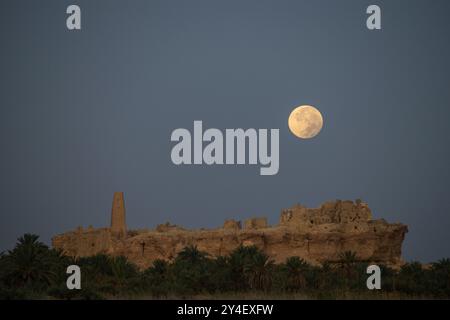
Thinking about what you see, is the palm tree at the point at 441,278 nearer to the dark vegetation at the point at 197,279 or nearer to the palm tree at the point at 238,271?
the dark vegetation at the point at 197,279

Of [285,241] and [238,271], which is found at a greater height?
[285,241]

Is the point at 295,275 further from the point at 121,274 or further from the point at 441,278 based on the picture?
the point at 121,274

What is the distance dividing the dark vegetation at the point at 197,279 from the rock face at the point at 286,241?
26.2 meters

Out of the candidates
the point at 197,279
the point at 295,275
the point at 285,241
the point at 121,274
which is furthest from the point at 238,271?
the point at 285,241

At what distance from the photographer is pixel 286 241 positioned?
230 ft

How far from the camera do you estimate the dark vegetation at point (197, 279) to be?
3375 centimetres

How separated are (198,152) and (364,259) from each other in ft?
111

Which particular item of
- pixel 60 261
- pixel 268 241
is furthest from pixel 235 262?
pixel 268 241

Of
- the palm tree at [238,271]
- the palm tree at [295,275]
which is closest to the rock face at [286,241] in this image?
the palm tree at [295,275]

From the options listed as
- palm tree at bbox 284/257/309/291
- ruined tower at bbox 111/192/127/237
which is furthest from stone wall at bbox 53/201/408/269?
palm tree at bbox 284/257/309/291

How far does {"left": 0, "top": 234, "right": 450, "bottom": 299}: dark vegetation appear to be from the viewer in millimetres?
33750

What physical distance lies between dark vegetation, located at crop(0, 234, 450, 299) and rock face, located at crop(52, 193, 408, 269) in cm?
2622

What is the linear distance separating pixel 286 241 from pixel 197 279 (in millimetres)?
33665
